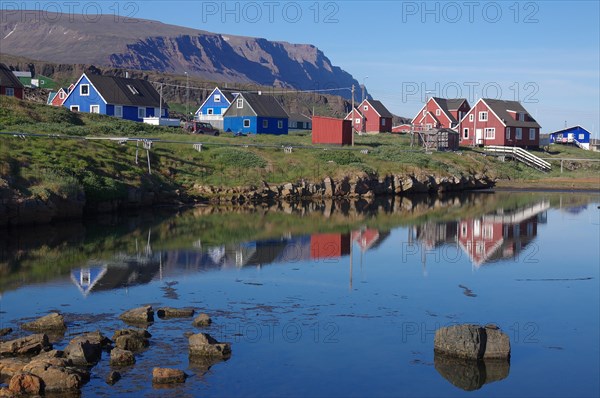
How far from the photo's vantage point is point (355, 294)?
78.4 feet

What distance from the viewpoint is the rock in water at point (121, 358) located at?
1625cm

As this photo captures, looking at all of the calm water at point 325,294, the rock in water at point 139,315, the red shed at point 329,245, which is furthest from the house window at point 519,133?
the rock in water at point 139,315

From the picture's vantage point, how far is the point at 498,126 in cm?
9319

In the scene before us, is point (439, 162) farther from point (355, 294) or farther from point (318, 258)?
point (355, 294)

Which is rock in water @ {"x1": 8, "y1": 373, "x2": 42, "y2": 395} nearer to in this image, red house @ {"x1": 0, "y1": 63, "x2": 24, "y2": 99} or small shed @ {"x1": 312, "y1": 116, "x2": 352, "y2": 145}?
small shed @ {"x1": 312, "y1": 116, "x2": 352, "y2": 145}

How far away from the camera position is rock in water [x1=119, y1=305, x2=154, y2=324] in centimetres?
1964

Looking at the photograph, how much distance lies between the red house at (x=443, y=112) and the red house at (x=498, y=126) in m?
7.73

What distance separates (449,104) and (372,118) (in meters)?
11.6

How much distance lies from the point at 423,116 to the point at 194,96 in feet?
271

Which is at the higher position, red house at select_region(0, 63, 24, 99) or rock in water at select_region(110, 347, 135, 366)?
red house at select_region(0, 63, 24, 99)

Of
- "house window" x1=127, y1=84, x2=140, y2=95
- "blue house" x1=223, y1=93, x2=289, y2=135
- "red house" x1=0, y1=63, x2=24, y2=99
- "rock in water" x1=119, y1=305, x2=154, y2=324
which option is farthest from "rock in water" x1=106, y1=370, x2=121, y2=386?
"blue house" x1=223, y1=93, x2=289, y2=135

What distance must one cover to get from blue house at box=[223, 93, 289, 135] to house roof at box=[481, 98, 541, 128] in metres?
24.8

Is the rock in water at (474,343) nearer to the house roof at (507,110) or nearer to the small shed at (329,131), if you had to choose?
the small shed at (329,131)

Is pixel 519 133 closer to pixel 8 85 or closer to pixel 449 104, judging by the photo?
pixel 449 104
